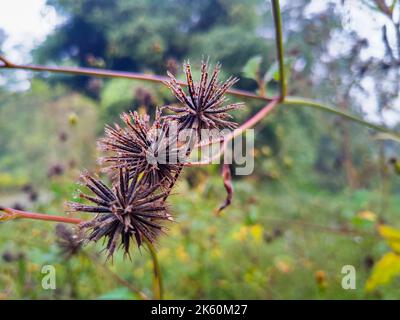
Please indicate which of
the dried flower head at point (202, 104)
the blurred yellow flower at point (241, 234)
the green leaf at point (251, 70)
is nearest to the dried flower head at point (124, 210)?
the dried flower head at point (202, 104)

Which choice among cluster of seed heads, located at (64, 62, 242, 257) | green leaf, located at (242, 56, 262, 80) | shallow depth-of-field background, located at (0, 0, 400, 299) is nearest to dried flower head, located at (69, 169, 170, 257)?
cluster of seed heads, located at (64, 62, 242, 257)

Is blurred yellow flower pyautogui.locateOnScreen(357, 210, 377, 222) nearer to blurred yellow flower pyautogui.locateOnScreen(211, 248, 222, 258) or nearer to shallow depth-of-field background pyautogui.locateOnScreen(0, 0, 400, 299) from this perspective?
shallow depth-of-field background pyautogui.locateOnScreen(0, 0, 400, 299)

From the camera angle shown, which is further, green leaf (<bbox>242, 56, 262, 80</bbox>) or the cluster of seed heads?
green leaf (<bbox>242, 56, 262, 80</bbox>)

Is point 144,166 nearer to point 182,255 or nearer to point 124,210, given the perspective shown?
point 124,210

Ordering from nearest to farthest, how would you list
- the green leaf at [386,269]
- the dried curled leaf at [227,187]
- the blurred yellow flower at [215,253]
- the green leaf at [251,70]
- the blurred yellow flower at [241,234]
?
1. the dried curled leaf at [227,187]
2. the green leaf at [386,269]
3. the green leaf at [251,70]
4. the blurred yellow flower at [241,234]
5. the blurred yellow flower at [215,253]

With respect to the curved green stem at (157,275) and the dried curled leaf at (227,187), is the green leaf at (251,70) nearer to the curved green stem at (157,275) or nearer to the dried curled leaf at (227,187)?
the dried curled leaf at (227,187)
